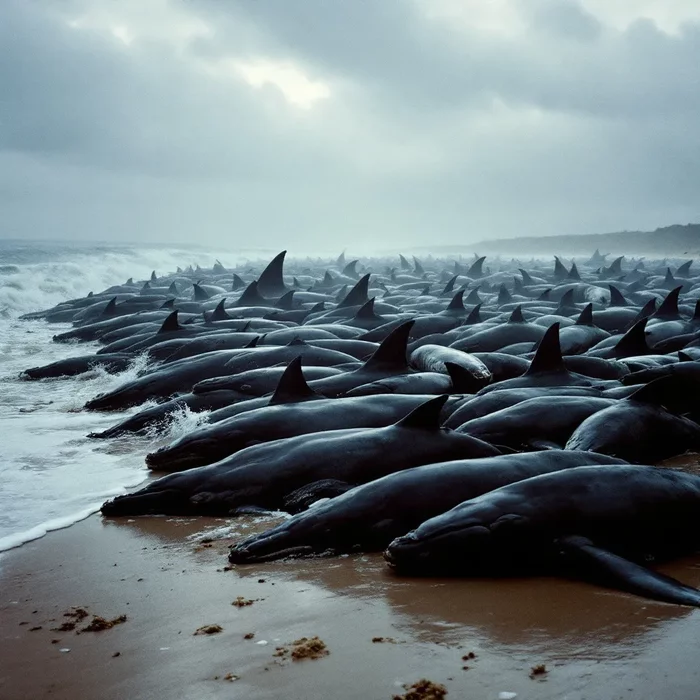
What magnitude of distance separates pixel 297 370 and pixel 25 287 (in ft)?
103

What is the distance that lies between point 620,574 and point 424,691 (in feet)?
4.66

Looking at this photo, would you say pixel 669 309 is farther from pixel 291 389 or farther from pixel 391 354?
pixel 291 389

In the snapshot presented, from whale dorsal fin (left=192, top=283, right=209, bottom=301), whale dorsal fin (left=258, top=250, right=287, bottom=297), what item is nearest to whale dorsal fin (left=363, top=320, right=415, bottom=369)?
whale dorsal fin (left=258, top=250, right=287, bottom=297)

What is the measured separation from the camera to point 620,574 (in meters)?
4.04

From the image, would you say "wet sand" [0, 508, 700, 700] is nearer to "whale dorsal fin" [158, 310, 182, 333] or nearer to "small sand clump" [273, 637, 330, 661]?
"small sand clump" [273, 637, 330, 661]

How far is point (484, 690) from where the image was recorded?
3.05 m

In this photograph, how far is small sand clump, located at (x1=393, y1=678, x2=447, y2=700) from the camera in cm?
303

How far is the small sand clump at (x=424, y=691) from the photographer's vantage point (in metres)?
3.03

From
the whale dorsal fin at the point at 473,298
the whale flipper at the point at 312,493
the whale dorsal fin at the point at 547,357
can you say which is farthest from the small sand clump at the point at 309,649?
the whale dorsal fin at the point at 473,298

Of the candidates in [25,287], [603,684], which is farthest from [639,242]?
[603,684]

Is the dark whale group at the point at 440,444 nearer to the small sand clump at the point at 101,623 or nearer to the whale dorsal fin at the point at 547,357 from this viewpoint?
the whale dorsal fin at the point at 547,357

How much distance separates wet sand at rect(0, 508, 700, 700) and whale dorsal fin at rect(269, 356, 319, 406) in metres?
2.80

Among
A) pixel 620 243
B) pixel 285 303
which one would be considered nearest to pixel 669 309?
pixel 285 303

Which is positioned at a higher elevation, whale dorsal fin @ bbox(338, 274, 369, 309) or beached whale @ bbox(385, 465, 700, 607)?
whale dorsal fin @ bbox(338, 274, 369, 309)
